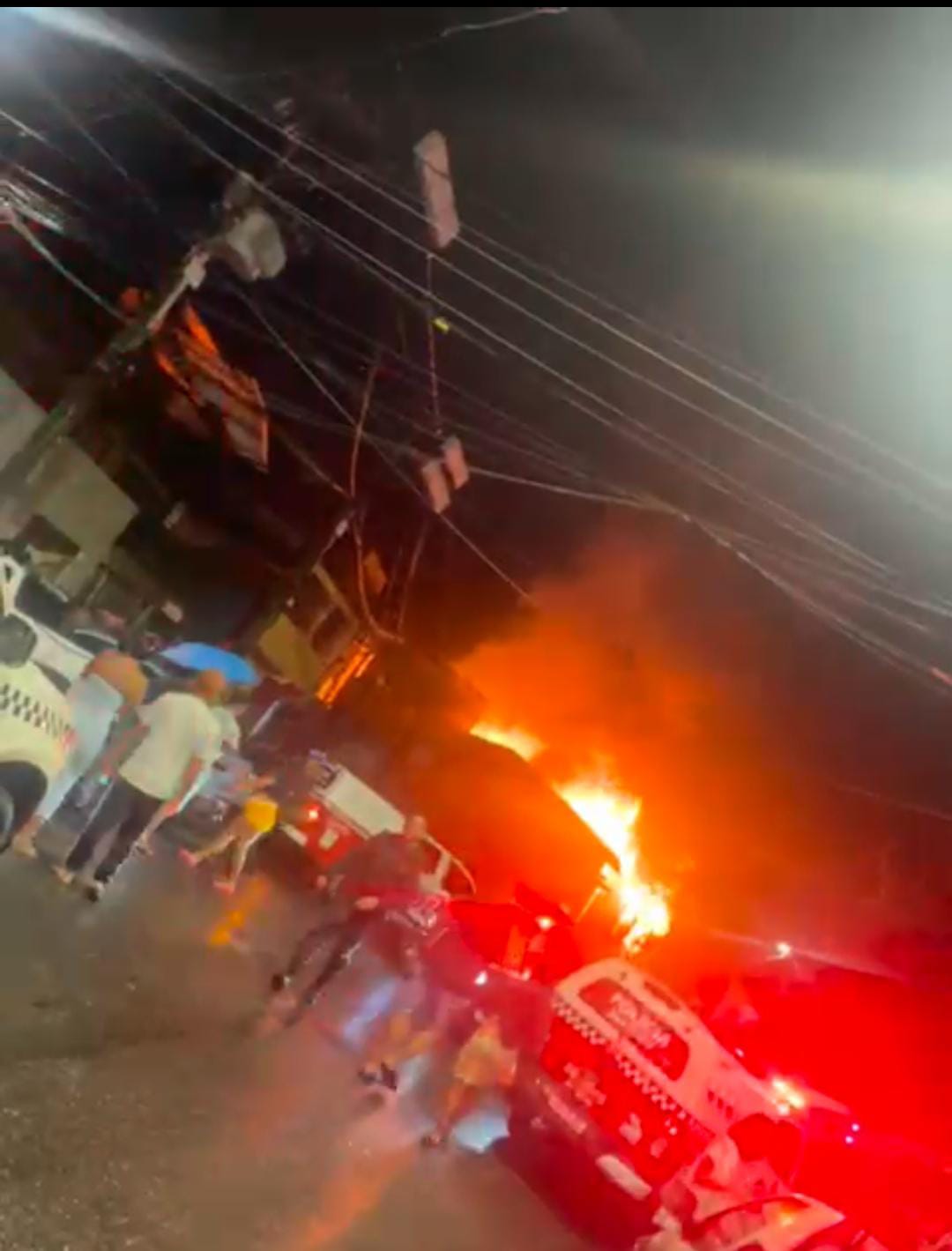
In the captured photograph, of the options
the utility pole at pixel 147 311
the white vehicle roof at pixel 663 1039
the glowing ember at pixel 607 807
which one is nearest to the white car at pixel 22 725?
the utility pole at pixel 147 311

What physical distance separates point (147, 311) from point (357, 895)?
20.5ft

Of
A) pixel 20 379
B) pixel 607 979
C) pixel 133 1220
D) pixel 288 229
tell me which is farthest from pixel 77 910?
pixel 20 379

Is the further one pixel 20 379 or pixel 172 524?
pixel 172 524

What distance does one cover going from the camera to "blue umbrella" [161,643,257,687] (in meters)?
11.9

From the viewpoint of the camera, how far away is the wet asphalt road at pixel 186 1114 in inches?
204

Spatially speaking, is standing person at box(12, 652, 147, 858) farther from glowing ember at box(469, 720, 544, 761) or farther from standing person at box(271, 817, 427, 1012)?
glowing ember at box(469, 720, 544, 761)

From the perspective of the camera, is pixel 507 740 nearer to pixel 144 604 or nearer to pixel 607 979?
pixel 144 604

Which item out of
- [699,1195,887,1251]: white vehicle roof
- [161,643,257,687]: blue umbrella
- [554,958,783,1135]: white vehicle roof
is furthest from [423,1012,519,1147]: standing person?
[161,643,257,687]: blue umbrella

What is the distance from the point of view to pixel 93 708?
7.72 metres

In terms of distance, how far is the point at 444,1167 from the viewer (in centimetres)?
783

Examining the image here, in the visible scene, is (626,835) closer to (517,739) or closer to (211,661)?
(517,739)

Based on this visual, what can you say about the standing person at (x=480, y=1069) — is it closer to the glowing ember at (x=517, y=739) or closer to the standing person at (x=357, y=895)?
the standing person at (x=357, y=895)

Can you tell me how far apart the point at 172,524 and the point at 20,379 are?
14.9 feet

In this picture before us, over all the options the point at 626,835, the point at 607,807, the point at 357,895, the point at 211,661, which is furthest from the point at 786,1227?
the point at 626,835
